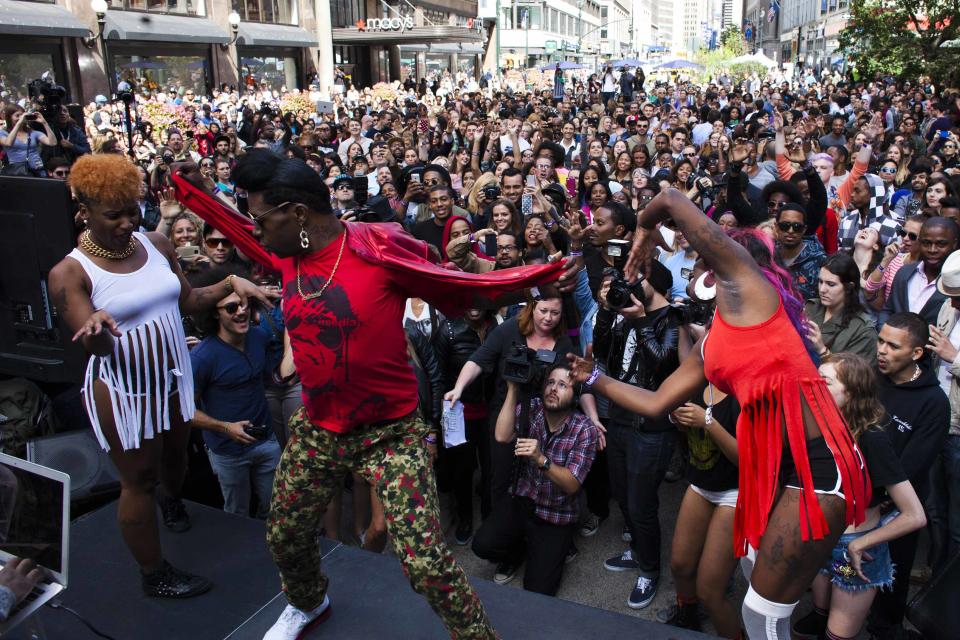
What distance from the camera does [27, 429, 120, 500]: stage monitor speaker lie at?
4.55 m

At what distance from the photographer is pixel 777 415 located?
2535 mm

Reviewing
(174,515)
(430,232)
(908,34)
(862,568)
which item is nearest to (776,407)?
(862,568)

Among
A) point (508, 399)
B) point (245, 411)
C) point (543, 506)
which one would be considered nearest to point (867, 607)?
point (543, 506)

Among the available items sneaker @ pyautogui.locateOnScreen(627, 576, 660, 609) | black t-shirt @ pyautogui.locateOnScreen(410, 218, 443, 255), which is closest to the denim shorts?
sneaker @ pyautogui.locateOnScreen(627, 576, 660, 609)

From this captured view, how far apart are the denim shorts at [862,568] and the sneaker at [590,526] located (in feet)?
5.68

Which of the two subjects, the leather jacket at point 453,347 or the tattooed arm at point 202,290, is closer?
the tattooed arm at point 202,290

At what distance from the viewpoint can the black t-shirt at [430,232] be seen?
6.62 m

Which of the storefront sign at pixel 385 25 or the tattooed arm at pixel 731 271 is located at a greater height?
the storefront sign at pixel 385 25

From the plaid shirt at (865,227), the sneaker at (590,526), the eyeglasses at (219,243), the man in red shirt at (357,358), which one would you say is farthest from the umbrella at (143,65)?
the man in red shirt at (357,358)

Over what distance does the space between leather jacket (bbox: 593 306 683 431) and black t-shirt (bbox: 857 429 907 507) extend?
0.91 metres

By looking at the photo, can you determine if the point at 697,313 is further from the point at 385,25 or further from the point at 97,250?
the point at 385,25

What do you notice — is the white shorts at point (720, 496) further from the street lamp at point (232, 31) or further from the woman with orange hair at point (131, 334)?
the street lamp at point (232, 31)

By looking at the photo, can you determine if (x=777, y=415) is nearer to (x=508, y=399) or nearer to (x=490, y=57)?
(x=508, y=399)

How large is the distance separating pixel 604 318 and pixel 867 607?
187 centimetres
